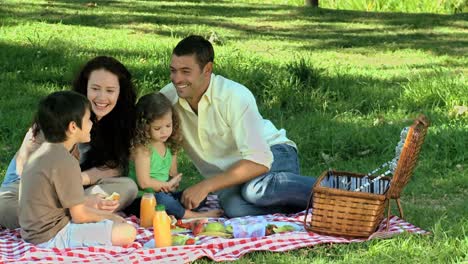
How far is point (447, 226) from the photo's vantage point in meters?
5.11

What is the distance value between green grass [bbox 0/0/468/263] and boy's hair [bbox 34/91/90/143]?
1076 millimetres

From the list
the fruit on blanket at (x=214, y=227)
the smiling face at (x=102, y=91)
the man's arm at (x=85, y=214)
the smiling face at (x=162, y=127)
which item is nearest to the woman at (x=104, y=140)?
the smiling face at (x=102, y=91)

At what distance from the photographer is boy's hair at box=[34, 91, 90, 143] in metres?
4.68

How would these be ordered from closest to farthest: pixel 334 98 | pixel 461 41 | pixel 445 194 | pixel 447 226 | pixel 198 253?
1. pixel 198 253
2. pixel 447 226
3. pixel 445 194
4. pixel 334 98
5. pixel 461 41

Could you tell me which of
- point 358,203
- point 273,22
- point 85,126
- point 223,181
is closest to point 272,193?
point 223,181

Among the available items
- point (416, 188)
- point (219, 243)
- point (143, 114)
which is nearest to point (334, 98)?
point (416, 188)

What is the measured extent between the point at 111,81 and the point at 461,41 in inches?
297

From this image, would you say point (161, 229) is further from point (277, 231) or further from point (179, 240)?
point (277, 231)

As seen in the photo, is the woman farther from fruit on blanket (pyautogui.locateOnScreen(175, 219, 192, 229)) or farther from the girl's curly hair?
fruit on blanket (pyautogui.locateOnScreen(175, 219, 192, 229))

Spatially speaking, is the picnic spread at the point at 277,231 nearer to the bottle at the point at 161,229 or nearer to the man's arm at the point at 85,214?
the bottle at the point at 161,229

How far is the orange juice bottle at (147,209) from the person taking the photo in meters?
5.19

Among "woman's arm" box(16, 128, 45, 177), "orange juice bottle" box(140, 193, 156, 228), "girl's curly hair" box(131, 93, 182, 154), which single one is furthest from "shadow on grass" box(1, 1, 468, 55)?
"woman's arm" box(16, 128, 45, 177)

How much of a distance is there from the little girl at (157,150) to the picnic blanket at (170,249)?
1.53 ft

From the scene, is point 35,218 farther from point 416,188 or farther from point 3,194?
point 416,188
